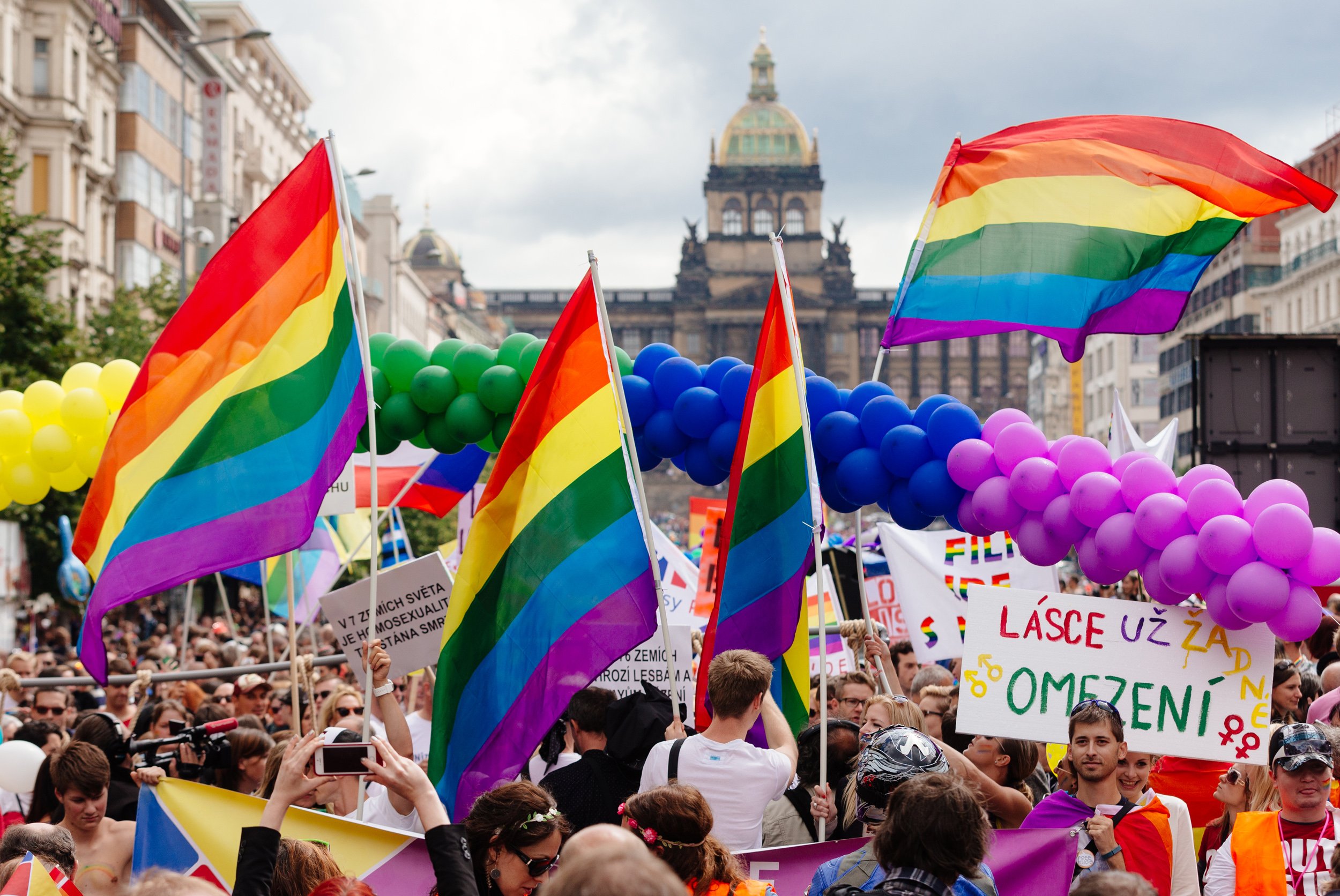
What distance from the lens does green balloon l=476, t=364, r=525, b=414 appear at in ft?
26.1

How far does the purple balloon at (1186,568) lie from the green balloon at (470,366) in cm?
326

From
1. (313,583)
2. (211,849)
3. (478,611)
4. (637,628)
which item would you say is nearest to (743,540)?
(637,628)

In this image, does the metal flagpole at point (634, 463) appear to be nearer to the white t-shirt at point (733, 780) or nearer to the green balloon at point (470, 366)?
the white t-shirt at point (733, 780)

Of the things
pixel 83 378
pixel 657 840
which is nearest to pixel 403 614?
pixel 83 378

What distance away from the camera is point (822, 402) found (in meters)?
7.41

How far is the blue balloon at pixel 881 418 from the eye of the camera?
720 centimetres

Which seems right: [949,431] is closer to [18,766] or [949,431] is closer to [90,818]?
[90,818]

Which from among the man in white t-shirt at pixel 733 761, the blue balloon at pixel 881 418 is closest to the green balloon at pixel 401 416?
the blue balloon at pixel 881 418

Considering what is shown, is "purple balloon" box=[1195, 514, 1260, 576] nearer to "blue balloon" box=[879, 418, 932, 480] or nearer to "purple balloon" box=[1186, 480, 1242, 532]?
"purple balloon" box=[1186, 480, 1242, 532]

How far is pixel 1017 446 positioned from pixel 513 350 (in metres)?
2.45

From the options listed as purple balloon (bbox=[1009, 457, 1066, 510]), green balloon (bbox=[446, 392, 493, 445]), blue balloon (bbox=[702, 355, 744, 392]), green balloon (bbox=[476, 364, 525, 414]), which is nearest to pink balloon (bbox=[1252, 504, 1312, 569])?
purple balloon (bbox=[1009, 457, 1066, 510])

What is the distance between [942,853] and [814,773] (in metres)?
2.04

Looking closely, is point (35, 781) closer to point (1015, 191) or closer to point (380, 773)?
point (380, 773)

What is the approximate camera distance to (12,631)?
22188 mm
